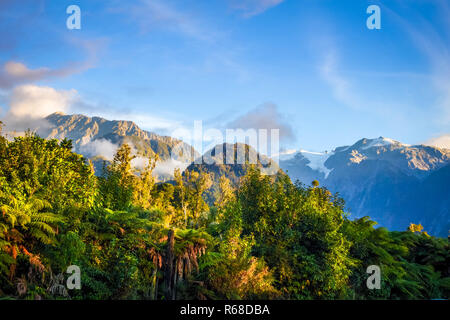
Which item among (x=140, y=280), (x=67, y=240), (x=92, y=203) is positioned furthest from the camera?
(x=92, y=203)

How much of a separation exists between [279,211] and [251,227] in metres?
1.57

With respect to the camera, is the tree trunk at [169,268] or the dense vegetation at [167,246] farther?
the tree trunk at [169,268]

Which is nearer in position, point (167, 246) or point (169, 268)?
point (169, 268)

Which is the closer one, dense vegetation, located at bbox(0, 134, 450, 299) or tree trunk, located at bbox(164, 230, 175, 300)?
dense vegetation, located at bbox(0, 134, 450, 299)

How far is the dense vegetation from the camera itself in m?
10.5

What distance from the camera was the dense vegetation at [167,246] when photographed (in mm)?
10461

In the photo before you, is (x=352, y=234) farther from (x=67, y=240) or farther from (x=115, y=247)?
(x=67, y=240)

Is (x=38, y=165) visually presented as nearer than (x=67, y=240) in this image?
No

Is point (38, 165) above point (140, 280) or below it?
above

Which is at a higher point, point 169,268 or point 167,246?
point 167,246

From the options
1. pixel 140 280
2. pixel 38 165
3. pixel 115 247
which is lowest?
pixel 140 280

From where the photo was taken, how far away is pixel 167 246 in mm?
11828
